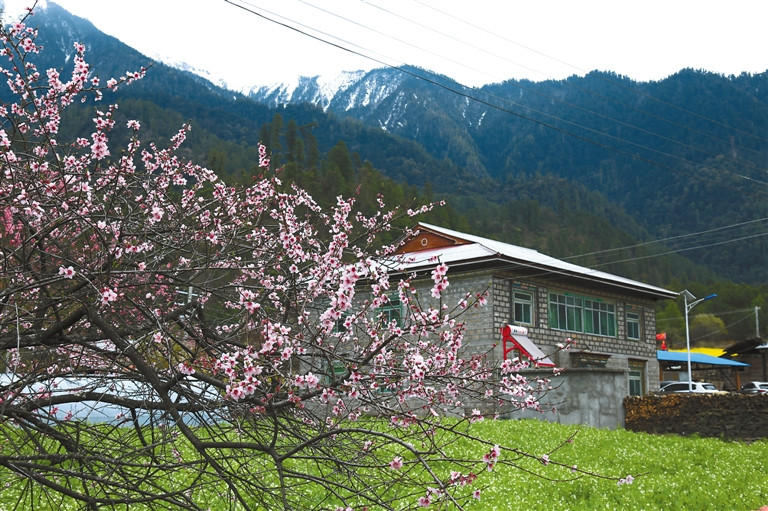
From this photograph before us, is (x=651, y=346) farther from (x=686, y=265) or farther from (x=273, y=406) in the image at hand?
(x=686, y=265)

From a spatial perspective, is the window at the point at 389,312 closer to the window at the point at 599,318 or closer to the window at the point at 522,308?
the window at the point at 522,308

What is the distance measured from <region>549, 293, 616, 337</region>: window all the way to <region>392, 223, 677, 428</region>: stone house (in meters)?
0.04

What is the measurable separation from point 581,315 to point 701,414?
1056 cm

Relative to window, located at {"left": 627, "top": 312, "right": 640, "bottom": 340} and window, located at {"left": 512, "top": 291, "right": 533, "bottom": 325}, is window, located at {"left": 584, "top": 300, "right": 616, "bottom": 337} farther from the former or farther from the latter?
window, located at {"left": 512, "top": 291, "right": 533, "bottom": 325}

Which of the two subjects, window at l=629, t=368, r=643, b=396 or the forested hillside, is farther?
the forested hillside

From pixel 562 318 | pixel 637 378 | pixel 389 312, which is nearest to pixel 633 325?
pixel 637 378

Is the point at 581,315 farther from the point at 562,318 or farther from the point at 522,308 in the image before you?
the point at 522,308

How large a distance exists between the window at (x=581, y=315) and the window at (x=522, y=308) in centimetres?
147

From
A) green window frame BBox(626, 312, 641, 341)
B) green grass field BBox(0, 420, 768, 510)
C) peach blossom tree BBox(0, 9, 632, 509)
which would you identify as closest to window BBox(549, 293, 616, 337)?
green window frame BBox(626, 312, 641, 341)

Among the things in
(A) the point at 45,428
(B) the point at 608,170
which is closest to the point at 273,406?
(A) the point at 45,428

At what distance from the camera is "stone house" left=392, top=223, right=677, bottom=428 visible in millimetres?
19234

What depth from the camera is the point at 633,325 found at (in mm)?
32688

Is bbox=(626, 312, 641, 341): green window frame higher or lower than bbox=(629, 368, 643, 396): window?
higher

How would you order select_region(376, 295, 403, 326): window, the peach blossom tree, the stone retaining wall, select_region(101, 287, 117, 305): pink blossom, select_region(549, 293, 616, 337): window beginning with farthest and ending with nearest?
1. select_region(549, 293, 616, 337): window
2. the stone retaining wall
3. select_region(376, 295, 403, 326): window
4. the peach blossom tree
5. select_region(101, 287, 117, 305): pink blossom
